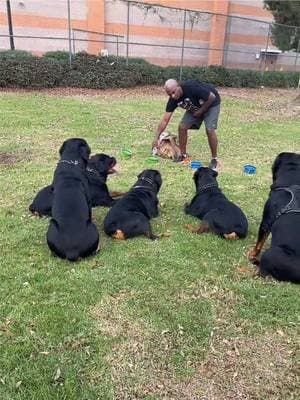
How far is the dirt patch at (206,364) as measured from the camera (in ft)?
10.7

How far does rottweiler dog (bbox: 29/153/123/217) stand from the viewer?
5984 millimetres

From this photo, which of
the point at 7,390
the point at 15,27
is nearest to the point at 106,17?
the point at 15,27

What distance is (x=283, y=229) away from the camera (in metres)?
4.38

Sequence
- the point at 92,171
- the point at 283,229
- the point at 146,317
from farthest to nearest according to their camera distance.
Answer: the point at 92,171 → the point at 283,229 → the point at 146,317

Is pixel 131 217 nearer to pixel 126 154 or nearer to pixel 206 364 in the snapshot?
pixel 206 364

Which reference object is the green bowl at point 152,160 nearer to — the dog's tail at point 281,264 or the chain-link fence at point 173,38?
the dog's tail at point 281,264

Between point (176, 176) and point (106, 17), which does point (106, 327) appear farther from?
point (106, 17)

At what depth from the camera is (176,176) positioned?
313 inches

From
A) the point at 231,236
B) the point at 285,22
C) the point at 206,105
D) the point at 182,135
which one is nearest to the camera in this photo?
the point at 231,236

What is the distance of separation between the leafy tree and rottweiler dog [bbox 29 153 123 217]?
21.9m

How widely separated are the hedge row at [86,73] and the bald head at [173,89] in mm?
9970

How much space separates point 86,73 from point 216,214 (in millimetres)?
13748

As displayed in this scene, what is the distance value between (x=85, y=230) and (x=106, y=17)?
2613 centimetres

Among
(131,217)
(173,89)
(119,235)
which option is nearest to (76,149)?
(131,217)
